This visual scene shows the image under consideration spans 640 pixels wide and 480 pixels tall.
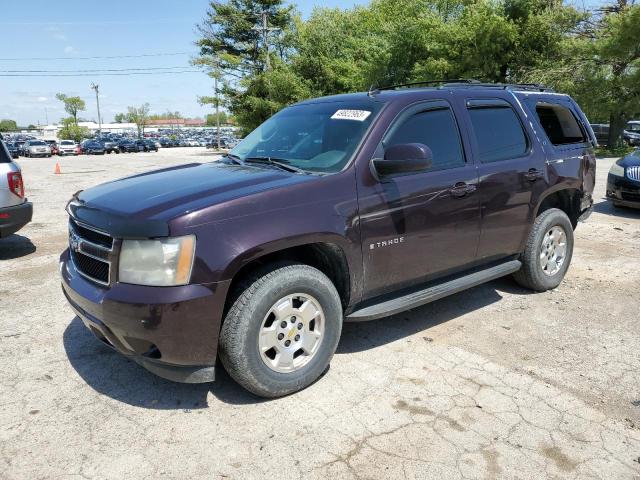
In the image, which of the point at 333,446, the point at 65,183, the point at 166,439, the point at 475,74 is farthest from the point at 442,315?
the point at 475,74

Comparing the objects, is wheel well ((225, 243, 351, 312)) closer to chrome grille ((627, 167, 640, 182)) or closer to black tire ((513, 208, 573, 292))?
black tire ((513, 208, 573, 292))

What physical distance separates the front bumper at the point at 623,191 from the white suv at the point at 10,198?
9638 mm

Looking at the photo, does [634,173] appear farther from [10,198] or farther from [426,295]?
[10,198]

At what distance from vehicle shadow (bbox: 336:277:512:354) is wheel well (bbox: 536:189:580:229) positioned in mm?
882

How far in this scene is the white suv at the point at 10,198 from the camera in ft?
21.1

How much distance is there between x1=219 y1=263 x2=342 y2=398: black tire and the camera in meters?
2.93

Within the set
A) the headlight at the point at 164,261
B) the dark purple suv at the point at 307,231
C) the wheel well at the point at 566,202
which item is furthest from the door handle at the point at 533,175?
the headlight at the point at 164,261

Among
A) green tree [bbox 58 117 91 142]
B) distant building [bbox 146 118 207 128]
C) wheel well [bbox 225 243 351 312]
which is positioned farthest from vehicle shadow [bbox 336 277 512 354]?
distant building [bbox 146 118 207 128]

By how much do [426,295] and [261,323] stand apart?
A: 141 centimetres

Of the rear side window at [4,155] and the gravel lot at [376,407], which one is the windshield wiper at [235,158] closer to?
the gravel lot at [376,407]

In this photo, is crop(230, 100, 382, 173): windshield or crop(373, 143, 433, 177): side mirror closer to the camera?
crop(373, 143, 433, 177): side mirror

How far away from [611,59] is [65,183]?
23.7 metres

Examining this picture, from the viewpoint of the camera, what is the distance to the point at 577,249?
690 cm

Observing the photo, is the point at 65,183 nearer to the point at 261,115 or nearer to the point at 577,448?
the point at 577,448
